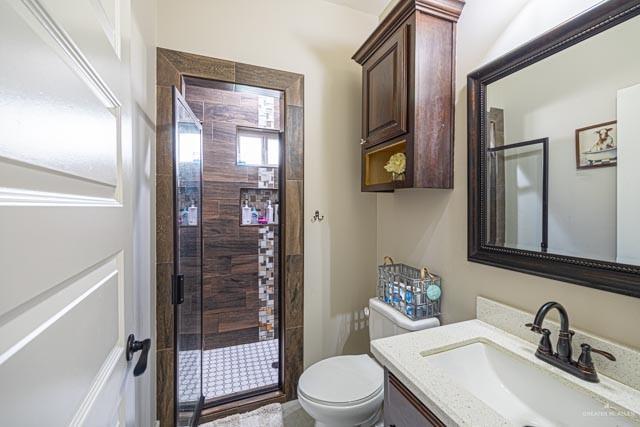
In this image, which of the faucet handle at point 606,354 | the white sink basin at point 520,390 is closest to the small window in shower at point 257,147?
the white sink basin at point 520,390

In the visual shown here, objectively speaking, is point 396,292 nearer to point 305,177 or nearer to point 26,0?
point 305,177

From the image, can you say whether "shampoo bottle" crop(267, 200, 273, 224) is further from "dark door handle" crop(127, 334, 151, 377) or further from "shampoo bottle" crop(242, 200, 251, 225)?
"dark door handle" crop(127, 334, 151, 377)

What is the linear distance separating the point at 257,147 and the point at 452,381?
8.39 feet

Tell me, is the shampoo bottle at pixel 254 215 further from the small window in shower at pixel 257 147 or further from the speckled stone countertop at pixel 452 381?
the speckled stone countertop at pixel 452 381

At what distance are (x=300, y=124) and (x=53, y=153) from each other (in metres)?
1.54

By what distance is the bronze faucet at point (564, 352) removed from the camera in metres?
0.81

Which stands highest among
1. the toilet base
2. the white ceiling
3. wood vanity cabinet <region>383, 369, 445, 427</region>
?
the white ceiling

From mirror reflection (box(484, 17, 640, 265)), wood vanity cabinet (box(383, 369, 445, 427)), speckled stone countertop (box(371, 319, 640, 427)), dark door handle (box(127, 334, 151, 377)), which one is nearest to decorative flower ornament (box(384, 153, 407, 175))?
mirror reflection (box(484, 17, 640, 265))

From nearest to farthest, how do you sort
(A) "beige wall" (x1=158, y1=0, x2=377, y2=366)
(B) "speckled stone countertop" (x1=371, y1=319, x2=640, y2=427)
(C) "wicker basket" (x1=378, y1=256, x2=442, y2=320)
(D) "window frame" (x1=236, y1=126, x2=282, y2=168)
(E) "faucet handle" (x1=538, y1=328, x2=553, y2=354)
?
(B) "speckled stone countertop" (x1=371, y1=319, x2=640, y2=427) → (E) "faucet handle" (x1=538, y1=328, x2=553, y2=354) → (C) "wicker basket" (x1=378, y1=256, x2=442, y2=320) → (A) "beige wall" (x1=158, y1=0, x2=377, y2=366) → (D) "window frame" (x1=236, y1=126, x2=282, y2=168)

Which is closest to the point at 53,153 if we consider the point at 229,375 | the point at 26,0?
the point at 26,0

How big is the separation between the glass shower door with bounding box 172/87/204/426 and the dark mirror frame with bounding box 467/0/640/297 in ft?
Answer: 4.40

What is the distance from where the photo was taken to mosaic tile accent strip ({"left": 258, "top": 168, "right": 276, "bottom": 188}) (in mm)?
2820

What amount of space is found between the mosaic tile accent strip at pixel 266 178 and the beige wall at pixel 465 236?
138cm

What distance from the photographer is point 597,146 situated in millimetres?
869
